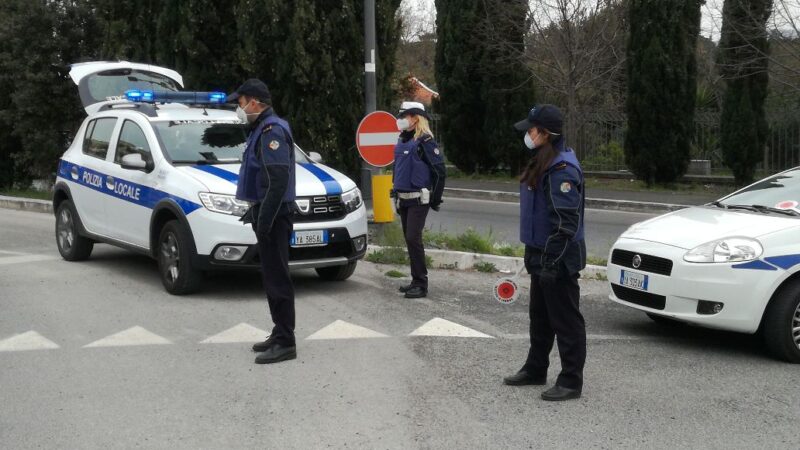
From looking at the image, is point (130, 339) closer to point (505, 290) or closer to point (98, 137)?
point (505, 290)

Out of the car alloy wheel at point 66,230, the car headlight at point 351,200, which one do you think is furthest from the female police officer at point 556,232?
the car alloy wheel at point 66,230

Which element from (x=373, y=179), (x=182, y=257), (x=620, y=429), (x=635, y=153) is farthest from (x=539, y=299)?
(x=635, y=153)

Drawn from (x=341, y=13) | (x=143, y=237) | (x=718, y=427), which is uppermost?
(x=341, y=13)

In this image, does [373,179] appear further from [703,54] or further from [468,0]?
[703,54]

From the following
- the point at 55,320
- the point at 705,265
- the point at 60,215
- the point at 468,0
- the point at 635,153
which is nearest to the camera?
the point at 705,265

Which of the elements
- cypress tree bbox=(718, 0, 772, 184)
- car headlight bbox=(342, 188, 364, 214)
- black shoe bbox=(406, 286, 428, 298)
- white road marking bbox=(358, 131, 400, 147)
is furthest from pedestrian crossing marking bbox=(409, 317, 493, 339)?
cypress tree bbox=(718, 0, 772, 184)

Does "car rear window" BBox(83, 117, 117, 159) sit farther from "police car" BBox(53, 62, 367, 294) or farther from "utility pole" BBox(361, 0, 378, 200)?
"utility pole" BBox(361, 0, 378, 200)

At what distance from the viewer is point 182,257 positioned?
332 inches

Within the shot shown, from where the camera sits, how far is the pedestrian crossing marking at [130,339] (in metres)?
7.03

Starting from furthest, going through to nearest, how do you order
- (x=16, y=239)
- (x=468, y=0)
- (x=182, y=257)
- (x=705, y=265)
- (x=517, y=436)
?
1. (x=468, y=0)
2. (x=16, y=239)
3. (x=182, y=257)
4. (x=705, y=265)
5. (x=517, y=436)

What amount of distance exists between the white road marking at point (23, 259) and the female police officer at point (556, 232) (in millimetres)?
7043

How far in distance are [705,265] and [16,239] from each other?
375 inches

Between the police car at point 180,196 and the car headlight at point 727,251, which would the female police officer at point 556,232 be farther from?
the police car at point 180,196

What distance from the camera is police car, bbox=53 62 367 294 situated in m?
8.32
